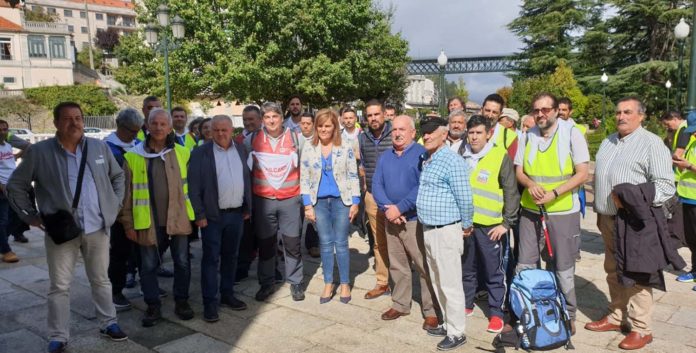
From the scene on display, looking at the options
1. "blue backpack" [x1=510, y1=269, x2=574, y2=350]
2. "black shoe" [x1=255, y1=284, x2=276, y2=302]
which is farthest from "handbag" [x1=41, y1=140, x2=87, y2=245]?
"blue backpack" [x1=510, y1=269, x2=574, y2=350]

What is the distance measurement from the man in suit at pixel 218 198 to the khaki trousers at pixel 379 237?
1265 mm

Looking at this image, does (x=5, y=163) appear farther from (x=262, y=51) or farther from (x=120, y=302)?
(x=262, y=51)

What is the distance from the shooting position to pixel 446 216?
376 centimetres

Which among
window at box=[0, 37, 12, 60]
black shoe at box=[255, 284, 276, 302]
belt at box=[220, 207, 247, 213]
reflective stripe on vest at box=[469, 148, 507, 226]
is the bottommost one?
black shoe at box=[255, 284, 276, 302]

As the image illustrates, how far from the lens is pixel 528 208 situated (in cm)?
423

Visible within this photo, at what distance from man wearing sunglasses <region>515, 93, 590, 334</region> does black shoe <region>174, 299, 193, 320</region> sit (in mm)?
3089

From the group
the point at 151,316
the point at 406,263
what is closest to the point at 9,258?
the point at 151,316

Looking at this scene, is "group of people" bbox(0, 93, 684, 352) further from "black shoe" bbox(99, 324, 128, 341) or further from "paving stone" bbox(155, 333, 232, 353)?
"paving stone" bbox(155, 333, 232, 353)

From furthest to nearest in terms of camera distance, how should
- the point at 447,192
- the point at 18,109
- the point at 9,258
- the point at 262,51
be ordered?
the point at 18,109 → the point at 262,51 → the point at 9,258 → the point at 447,192

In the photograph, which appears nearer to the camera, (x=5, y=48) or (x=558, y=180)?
(x=558, y=180)

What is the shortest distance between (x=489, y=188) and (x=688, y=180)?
2.91m

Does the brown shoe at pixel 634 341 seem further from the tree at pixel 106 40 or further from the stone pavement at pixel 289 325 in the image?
the tree at pixel 106 40

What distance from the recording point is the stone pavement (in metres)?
4.00

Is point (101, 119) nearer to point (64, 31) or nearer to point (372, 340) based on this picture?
point (64, 31)
